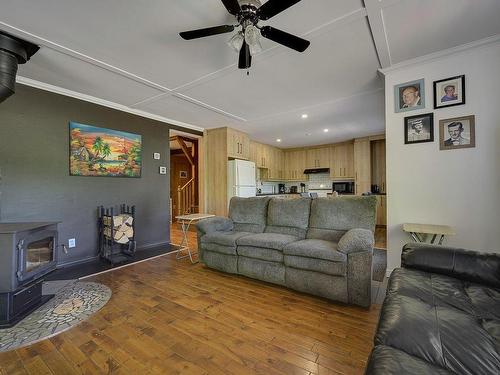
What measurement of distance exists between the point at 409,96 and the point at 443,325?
252 centimetres

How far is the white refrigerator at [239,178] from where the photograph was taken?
502cm

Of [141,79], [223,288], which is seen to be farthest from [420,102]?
[141,79]

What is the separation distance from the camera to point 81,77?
2795mm

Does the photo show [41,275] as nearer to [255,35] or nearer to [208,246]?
[208,246]

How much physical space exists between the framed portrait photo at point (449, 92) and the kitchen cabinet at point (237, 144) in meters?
3.68

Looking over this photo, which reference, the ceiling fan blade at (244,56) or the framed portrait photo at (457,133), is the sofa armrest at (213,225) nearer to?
the ceiling fan blade at (244,56)

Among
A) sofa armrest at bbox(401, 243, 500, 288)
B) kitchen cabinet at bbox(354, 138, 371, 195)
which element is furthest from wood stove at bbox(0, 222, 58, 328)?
kitchen cabinet at bbox(354, 138, 371, 195)

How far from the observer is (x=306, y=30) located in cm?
200

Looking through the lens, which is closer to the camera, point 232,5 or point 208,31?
point 232,5

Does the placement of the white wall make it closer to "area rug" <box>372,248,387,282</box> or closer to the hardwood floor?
"area rug" <box>372,248,387,282</box>

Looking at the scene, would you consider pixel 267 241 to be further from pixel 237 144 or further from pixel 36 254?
pixel 237 144

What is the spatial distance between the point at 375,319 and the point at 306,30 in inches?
103

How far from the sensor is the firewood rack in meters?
3.33

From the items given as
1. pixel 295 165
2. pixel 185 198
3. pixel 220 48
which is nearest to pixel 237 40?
pixel 220 48
